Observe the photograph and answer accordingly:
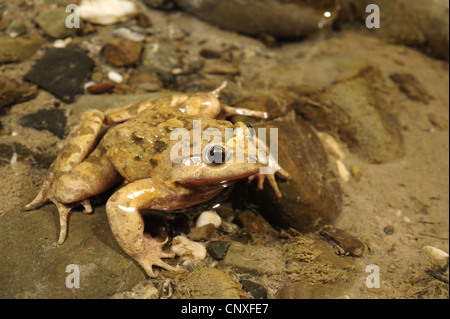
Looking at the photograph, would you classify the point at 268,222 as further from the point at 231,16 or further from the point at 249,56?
the point at 231,16

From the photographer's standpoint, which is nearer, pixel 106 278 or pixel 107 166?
pixel 106 278

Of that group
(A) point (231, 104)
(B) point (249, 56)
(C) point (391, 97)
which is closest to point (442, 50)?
(C) point (391, 97)

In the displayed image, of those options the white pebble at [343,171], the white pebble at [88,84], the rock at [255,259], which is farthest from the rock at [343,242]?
the white pebble at [88,84]

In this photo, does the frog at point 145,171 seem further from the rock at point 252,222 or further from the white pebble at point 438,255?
the white pebble at point 438,255

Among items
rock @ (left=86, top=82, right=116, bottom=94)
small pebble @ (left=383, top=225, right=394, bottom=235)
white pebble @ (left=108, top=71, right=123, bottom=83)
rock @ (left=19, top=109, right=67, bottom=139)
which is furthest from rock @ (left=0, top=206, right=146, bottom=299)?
small pebble @ (left=383, top=225, right=394, bottom=235)

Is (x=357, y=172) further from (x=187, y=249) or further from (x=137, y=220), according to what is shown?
(x=137, y=220)

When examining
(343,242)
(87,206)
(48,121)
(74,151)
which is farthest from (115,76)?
(343,242)
